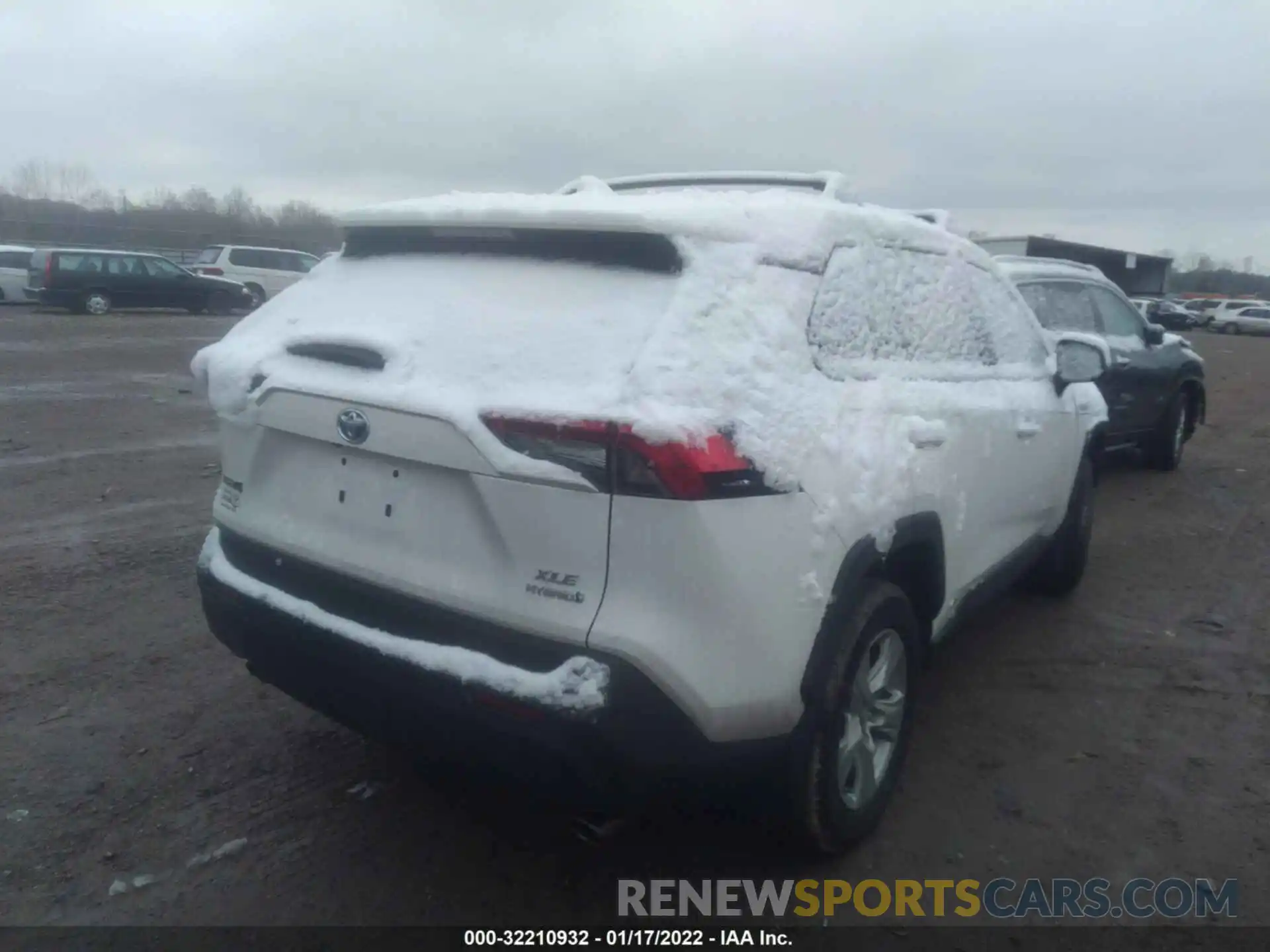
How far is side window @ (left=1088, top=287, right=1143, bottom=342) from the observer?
7.89m

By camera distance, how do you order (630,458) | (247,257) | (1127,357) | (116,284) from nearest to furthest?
(630,458), (1127,357), (116,284), (247,257)

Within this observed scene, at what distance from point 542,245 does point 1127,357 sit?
259 inches

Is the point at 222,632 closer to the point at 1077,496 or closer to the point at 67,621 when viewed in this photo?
the point at 67,621

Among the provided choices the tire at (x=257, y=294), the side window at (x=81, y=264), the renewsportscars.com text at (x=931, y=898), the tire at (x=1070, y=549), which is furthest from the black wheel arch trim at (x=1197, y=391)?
the tire at (x=257, y=294)

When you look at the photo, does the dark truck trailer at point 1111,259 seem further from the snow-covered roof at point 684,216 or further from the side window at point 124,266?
the side window at point 124,266

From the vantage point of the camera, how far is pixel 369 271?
3131 millimetres

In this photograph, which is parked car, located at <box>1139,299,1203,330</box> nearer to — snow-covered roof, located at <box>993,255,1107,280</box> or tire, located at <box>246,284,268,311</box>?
snow-covered roof, located at <box>993,255,1107,280</box>

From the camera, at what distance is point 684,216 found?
2.65 meters

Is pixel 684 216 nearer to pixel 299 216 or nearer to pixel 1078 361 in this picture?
pixel 1078 361

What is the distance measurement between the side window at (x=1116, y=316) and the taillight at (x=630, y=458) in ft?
21.2

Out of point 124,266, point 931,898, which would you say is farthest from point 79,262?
point 931,898

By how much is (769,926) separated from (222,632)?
179 centimetres

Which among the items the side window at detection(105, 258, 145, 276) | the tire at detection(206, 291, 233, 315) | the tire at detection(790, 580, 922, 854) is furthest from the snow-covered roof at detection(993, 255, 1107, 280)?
the tire at detection(206, 291, 233, 315)

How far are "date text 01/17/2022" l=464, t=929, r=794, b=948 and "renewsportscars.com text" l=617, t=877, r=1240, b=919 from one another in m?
0.07
